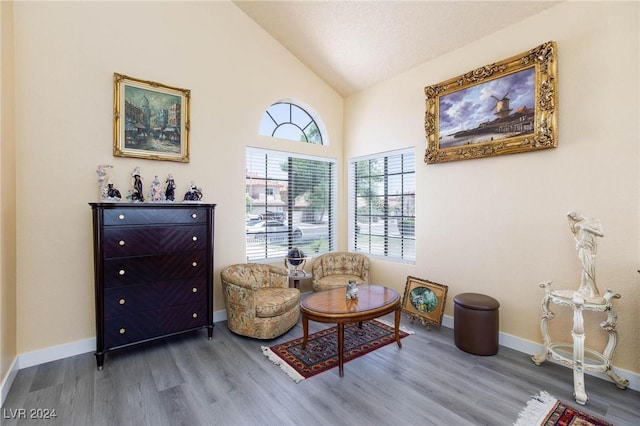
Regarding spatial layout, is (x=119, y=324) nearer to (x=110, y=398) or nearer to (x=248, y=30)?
(x=110, y=398)

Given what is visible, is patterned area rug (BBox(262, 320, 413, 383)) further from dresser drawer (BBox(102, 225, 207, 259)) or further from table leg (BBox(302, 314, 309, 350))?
dresser drawer (BBox(102, 225, 207, 259))

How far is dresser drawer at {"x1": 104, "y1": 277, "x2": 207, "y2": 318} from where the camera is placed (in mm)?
2969

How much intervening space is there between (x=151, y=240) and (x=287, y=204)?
223 cm

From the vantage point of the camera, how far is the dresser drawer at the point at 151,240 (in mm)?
2957

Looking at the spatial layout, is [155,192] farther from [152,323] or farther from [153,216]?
[152,323]

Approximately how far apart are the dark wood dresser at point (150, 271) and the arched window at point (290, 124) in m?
1.82

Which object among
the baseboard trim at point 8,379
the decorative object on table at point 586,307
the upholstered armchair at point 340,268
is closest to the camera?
the baseboard trim at point 8,379

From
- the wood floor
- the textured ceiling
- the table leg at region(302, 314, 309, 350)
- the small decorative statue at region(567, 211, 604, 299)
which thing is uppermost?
the textured ceiling

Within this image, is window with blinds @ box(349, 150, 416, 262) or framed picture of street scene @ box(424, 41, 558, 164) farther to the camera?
window with blinds @ box(349, 150, 416, 262)

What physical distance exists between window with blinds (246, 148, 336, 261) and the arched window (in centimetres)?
32

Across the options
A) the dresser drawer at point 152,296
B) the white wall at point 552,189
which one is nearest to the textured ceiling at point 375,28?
the white wall at point 552,189

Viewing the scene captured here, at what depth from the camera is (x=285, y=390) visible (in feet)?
8.46

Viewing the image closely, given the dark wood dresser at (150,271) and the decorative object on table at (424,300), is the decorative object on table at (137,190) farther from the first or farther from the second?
the decorative object on table at (424,300)

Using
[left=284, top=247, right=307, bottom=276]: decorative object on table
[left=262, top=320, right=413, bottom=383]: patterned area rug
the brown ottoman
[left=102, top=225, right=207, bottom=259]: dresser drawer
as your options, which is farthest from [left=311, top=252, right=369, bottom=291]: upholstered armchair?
[left=102, top=225, right=207, bottom=259]: dresser drawer
